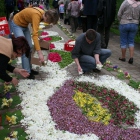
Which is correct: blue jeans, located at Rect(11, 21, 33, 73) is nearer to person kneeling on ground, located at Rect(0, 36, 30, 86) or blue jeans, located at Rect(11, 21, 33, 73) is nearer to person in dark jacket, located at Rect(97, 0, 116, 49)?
person kneeling on ground, located at Rect(0, 36, 30, 86)

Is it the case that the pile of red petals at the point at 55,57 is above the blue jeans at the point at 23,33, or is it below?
below

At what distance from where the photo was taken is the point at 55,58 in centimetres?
670

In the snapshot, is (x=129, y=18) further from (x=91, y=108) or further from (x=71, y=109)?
(x=71, y=109)

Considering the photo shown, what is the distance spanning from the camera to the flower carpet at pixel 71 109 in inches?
135

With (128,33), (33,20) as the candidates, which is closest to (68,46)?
(128,33)

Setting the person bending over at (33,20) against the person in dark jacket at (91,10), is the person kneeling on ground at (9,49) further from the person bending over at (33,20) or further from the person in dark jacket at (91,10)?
the person in dark jacket at (91,10)

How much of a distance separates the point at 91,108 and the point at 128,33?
11.0 ft

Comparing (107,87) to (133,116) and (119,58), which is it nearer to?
(133,116)

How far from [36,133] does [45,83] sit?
1.76 m

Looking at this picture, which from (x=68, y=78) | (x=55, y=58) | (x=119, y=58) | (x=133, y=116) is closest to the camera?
(x=133, y=116)

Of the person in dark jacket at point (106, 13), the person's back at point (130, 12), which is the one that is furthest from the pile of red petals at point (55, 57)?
the person's back at point (130, 12)

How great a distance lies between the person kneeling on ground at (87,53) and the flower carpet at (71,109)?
0.90 ft

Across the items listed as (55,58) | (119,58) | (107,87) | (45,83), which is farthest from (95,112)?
(119,58)

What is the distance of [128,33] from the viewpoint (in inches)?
265
